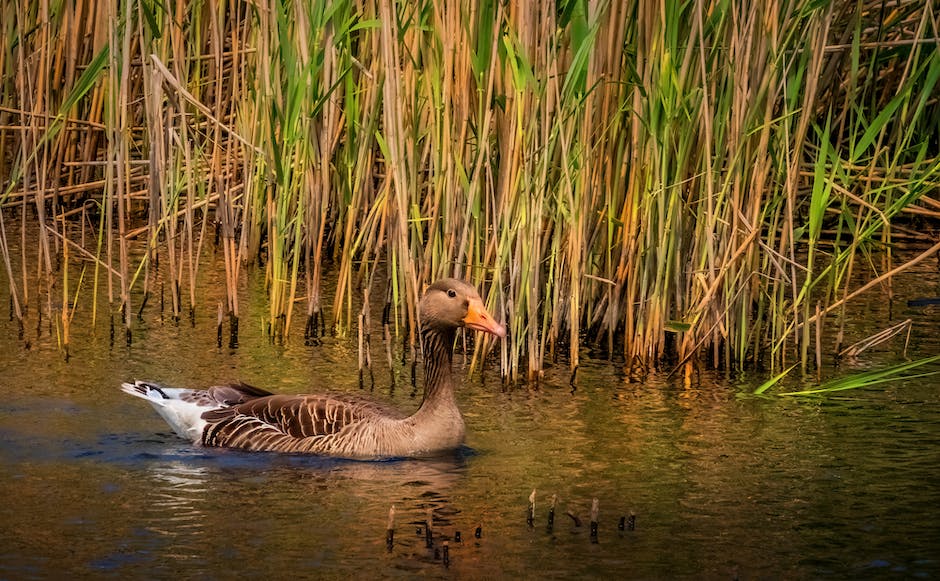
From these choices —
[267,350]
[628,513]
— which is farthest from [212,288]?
[628,513]

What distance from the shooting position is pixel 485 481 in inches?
302

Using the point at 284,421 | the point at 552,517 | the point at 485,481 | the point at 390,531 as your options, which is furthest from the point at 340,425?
the point at 390,531

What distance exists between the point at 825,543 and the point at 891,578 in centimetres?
51

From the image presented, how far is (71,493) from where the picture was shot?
7.28 m

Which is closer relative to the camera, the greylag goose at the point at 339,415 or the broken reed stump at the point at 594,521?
the broken reed stump at the point at 594,521

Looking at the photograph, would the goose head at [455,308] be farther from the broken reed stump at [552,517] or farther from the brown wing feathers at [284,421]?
the broken reed stump at [552,517]

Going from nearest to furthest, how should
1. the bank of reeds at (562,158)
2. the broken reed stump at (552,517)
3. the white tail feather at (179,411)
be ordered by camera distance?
the broken reed stump at (552,517) → the white tail feather at (179,411) → the bank of reeds at (562,158)

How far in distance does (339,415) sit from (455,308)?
84cm

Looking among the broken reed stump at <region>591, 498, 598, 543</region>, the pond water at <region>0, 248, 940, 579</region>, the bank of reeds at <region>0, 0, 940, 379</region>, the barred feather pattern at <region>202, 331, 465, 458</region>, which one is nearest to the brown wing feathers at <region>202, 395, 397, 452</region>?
the barred feather pattern at <region>202, 331, 465, 458</region>

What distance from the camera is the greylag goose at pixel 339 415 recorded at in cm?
831

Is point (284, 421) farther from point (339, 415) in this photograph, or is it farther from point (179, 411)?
point (179, 411)

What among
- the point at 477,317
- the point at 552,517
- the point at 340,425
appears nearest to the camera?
the point at 552,517

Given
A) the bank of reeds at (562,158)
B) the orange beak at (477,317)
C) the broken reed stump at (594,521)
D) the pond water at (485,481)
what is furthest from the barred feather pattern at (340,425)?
the broken reed stump at (594,521)

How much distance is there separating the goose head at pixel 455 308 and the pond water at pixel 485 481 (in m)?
0.55
